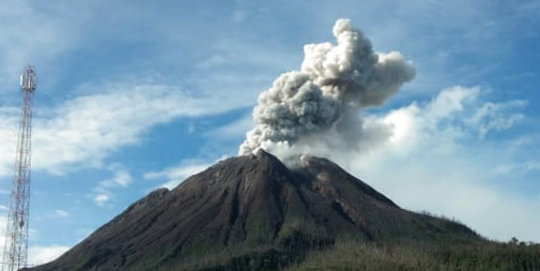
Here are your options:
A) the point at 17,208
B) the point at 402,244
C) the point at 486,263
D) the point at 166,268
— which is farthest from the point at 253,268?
the point at 17,208

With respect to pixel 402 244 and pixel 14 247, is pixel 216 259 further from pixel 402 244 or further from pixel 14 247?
pixel 14 247

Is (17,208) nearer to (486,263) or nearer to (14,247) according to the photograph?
(14,247)

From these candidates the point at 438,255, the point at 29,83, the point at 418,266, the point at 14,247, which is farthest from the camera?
the point at 438,255

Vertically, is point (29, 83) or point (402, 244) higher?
point (29, 83)

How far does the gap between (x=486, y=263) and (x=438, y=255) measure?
1189cm

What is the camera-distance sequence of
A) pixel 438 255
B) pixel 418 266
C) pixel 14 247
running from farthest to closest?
1. pixel 438 255
2. pixel 418 266
3. pixel 14 247

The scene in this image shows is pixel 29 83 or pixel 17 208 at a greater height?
pixel 29 83

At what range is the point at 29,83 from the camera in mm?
118688

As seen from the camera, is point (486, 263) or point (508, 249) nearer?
point (486, 263)

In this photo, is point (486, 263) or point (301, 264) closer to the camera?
point (486, 263)

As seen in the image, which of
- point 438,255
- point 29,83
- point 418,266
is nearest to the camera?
point 29,83

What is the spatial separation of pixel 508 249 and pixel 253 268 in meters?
59.7

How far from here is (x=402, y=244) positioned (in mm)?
198625

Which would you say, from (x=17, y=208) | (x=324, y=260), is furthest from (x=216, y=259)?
(x=17, y=208)
